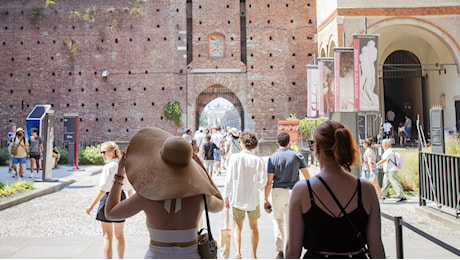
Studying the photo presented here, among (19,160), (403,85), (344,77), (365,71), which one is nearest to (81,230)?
(19,160)

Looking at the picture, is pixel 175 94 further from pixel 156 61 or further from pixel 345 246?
pixel 345 246

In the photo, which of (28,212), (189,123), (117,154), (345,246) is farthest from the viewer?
(189,123)

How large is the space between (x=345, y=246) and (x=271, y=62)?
65.8ft

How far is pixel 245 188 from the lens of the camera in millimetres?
4598

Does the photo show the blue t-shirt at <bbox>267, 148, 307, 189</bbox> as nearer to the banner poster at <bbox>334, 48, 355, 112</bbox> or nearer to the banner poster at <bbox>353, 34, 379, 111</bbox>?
the banner poster at <bbox>334, 48, 355, 112</bbox>

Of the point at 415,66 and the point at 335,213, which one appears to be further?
the point at 415,66

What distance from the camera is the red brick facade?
21.7m

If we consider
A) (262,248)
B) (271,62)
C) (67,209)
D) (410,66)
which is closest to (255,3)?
(271,62)

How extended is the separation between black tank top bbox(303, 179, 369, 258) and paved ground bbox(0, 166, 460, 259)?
2.67 meters

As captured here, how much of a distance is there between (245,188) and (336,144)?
2409mm

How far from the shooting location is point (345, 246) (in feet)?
7.23

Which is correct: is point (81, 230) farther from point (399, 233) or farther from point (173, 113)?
point (173, 113)

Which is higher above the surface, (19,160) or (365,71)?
(365,71)

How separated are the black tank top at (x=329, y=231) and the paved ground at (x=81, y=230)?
8.75 feet
